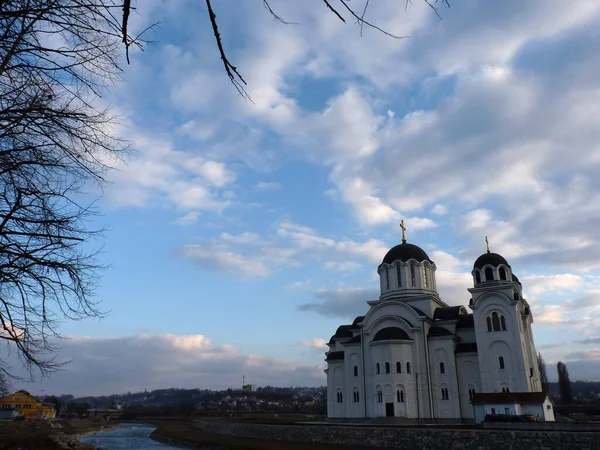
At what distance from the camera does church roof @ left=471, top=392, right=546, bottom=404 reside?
3028 cm

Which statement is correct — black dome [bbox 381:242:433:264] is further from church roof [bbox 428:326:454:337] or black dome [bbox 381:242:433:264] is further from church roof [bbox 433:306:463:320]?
church roof [bbox 428:326:454:337]

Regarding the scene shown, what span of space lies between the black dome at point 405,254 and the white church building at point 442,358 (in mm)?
3290

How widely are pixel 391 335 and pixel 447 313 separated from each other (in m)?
7.00

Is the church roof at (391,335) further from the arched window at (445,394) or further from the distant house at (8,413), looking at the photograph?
the distant house at (8,413)

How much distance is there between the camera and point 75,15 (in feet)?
15.2

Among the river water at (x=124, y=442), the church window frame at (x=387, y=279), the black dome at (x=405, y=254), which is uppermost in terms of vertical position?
the black dome at (x=405, y=254)

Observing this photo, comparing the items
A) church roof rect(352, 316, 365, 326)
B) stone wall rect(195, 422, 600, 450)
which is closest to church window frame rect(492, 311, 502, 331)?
church roof rect(352, 316, 365, 326)

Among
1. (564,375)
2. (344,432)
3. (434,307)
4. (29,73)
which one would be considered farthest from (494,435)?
(564,375)

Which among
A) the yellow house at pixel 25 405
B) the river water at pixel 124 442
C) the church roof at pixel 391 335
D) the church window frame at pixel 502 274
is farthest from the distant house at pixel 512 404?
the yellow house at pixel 25 405

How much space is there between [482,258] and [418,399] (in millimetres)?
13497

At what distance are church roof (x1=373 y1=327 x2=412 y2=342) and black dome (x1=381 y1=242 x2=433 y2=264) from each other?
7.90m

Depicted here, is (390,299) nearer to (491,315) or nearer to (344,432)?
(491,315)

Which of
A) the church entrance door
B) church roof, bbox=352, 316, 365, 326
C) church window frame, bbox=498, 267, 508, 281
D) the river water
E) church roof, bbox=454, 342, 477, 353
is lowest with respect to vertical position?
the river water

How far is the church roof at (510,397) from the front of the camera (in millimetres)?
30281
